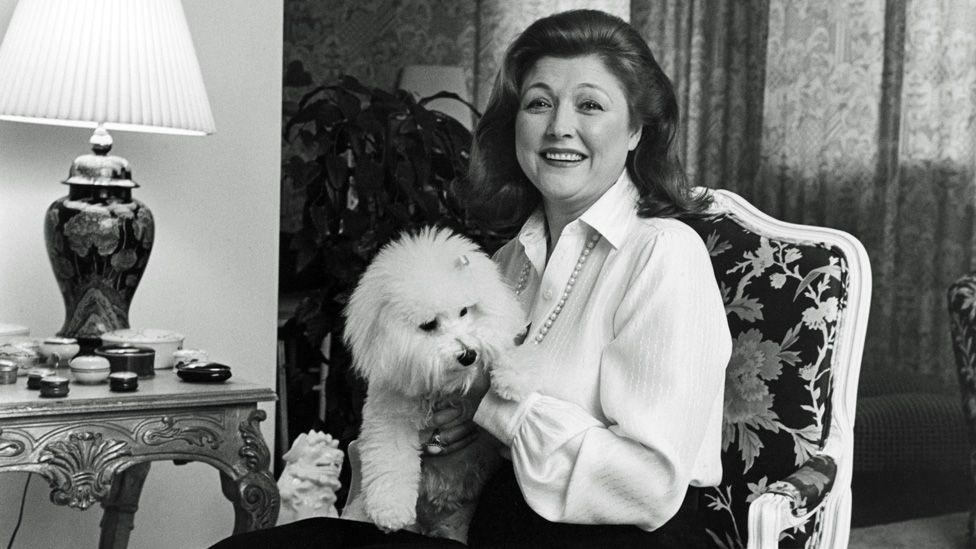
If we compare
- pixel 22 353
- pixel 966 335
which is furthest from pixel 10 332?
pixel 966 335

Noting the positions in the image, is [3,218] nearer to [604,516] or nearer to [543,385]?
[543,385]

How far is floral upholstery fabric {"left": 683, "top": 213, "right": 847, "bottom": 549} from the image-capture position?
153 cm

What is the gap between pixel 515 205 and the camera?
5.83 ft

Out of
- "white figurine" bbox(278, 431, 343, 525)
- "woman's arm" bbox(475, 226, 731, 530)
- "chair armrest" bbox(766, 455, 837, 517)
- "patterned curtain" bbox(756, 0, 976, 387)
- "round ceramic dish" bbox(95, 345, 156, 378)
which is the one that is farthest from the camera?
"patterned curtain" bbox(756, 0, 976, 387)

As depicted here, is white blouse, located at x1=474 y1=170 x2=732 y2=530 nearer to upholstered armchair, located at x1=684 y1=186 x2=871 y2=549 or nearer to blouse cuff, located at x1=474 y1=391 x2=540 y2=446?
blouse cuff, located at x1=474 y1=391 x2=540 y2=446

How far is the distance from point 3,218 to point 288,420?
1275mm

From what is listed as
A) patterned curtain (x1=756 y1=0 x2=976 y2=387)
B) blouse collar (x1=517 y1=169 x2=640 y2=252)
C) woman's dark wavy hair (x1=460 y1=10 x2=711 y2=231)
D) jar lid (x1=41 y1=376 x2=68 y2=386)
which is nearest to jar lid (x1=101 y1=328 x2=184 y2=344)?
jar lid (x1=41 y1=376 x2=68 y2=386)

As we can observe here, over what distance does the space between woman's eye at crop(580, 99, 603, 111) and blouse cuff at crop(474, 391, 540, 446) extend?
433mm

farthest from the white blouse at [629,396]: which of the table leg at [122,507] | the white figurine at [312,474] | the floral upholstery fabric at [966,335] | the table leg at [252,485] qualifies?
the floral upholstery fabric at [966,335]

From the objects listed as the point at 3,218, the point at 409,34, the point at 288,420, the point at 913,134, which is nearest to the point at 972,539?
the point at 913,134

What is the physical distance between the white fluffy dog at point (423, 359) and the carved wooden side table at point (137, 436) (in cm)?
A: 48

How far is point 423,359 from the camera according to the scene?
1.29 m

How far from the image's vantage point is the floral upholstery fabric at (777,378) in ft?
5.03

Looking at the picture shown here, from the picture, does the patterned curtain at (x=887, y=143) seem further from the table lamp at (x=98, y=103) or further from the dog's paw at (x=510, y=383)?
the dog's paw at (x=510, y=383)
